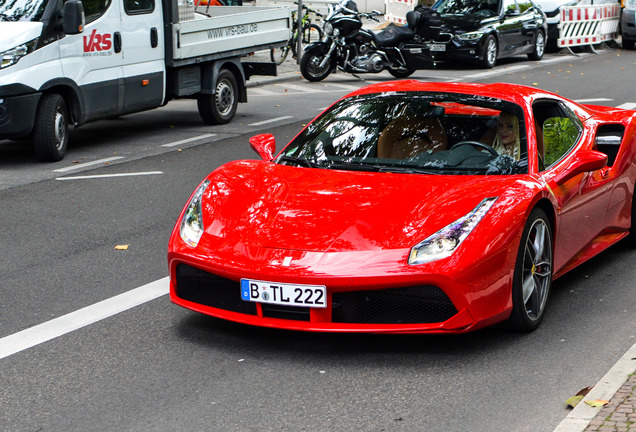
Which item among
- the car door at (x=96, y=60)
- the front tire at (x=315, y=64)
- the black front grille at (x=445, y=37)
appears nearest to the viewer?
the car door at (x=96, y=60)

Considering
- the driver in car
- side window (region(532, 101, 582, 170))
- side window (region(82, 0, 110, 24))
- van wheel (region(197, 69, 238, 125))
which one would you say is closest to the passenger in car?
the driver in car

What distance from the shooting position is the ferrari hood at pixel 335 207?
16.3 ft

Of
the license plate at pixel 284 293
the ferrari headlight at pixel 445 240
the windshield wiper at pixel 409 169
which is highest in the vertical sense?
the windshield wiper at pixel 409 169

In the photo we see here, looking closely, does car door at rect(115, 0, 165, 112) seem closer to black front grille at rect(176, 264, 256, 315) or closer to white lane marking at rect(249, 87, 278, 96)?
white lane marking at rect(249, 87, 278, 96)

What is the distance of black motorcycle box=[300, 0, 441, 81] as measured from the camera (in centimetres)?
1934

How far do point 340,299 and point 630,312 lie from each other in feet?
6.35

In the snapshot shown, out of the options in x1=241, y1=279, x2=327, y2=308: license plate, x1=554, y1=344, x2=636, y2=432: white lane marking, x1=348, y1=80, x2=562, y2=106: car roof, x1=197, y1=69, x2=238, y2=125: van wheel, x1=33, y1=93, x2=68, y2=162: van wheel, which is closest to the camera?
x1=554, y1=344, x2=636, y2=432: white lane marking

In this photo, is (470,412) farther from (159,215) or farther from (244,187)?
(159,215)

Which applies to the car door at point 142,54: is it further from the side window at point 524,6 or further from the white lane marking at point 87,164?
the side window at point 524,6

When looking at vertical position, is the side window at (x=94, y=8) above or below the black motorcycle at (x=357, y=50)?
above

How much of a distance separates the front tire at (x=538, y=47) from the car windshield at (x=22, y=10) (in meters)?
15.0

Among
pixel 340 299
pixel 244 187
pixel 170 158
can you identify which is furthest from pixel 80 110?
pixel 340 299

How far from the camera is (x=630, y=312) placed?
230 inches

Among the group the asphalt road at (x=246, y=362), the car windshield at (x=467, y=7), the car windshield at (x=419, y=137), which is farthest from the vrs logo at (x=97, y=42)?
the car windshield at (x=467, y=7)
